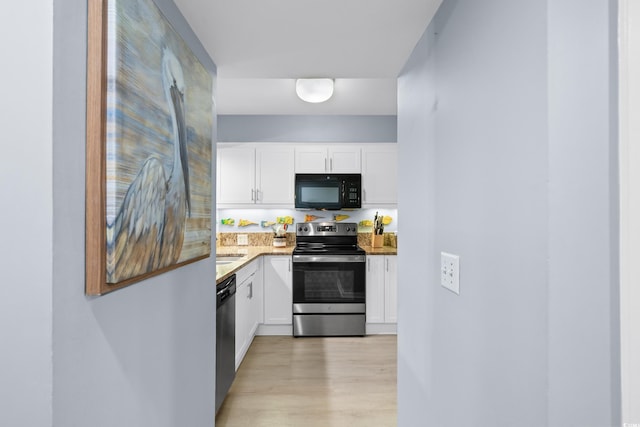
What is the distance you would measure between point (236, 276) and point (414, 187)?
167cm

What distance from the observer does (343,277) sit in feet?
12.8

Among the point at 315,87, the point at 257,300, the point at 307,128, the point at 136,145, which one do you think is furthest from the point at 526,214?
the point at 307,128

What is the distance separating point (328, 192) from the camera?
13.4ft

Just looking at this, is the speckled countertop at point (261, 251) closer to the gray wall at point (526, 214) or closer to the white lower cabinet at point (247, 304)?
the white lower cabinet at point (247, 304)

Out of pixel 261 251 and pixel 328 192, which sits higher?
pixel 328 192

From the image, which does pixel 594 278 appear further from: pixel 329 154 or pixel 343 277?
pixel 329 154

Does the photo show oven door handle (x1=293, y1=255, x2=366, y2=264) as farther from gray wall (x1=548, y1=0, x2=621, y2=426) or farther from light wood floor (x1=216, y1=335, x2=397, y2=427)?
gray wall (x1=548, y1=0, x2=621, y2=426)

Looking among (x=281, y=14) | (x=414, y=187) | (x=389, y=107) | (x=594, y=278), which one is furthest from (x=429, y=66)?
(x=389, y=107)

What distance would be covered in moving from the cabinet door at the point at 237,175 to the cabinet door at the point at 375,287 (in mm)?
1529

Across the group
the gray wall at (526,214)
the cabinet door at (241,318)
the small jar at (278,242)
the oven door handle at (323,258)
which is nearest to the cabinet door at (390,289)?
the oven door handle at (323,258)

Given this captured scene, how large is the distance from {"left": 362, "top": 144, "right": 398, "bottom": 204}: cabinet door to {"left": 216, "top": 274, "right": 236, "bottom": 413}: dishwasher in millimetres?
2061

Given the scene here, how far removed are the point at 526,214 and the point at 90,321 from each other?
3.48ft

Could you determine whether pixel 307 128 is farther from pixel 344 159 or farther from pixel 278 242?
pixel 278 242

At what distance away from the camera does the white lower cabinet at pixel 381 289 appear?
156 inches
